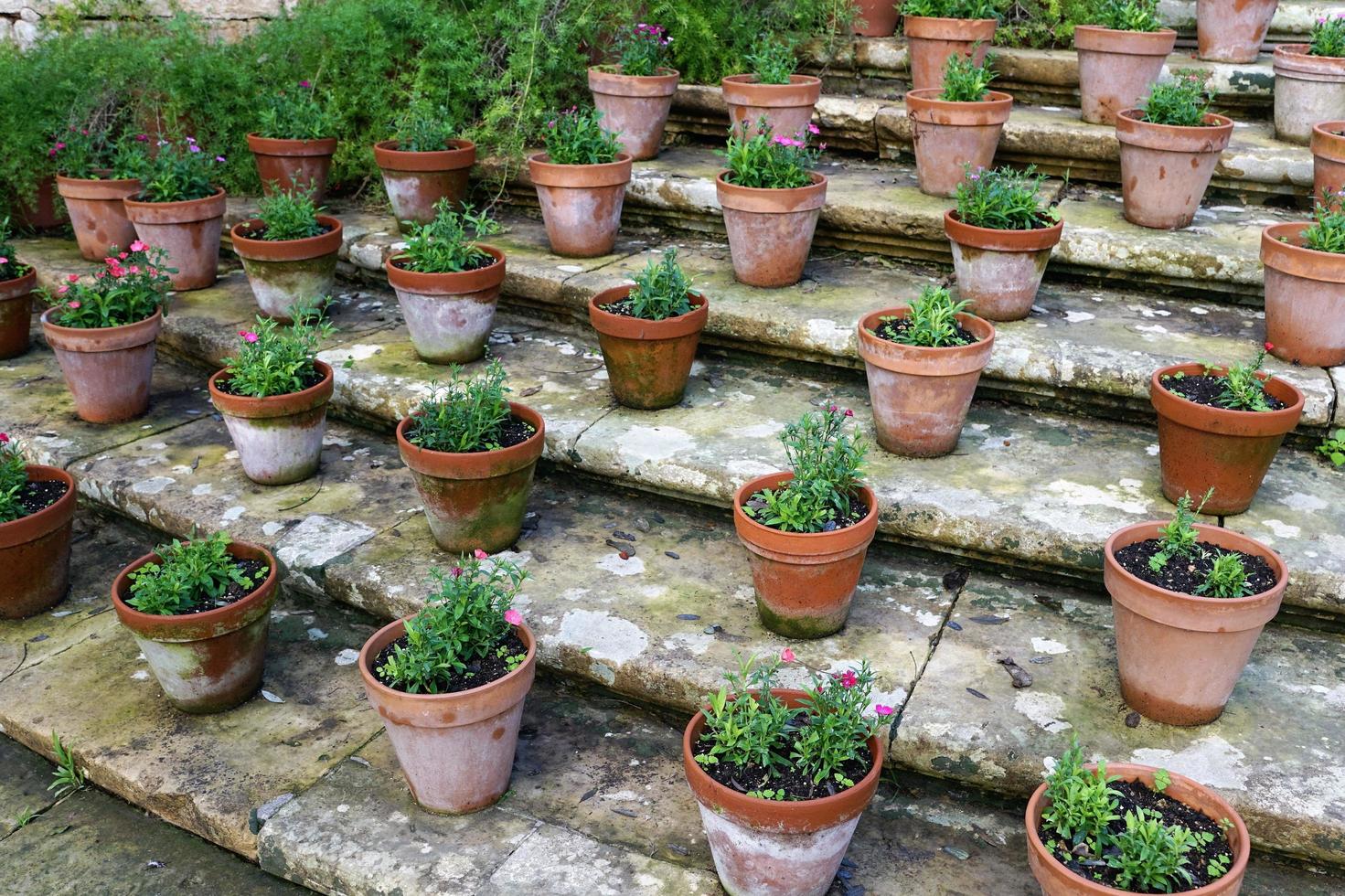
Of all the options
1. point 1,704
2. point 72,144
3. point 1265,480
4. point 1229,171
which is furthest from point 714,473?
point 72,144

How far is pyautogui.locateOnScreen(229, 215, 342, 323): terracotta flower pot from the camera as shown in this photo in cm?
455

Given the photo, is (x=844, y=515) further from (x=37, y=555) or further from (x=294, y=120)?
(x=294, y=120)

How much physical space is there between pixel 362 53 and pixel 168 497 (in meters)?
2.64

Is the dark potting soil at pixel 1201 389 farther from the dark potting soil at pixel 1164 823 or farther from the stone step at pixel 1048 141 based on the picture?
the stone step at pixel 1048 141

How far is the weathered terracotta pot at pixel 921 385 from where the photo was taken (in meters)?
3.40

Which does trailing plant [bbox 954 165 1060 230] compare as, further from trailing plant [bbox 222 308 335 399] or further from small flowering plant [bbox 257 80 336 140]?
small flowering plant [bbox 257 80 336 140]

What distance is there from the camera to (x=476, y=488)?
131 inches

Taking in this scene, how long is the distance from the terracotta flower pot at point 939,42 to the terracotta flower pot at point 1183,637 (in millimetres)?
2964

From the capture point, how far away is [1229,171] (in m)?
4.74

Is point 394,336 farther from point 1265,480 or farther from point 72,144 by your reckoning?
point 1265,480

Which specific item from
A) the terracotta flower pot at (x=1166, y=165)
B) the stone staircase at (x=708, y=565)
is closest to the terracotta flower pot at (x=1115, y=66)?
the stone staircase at (x=708, y=565)

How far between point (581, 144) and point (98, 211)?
2318mm

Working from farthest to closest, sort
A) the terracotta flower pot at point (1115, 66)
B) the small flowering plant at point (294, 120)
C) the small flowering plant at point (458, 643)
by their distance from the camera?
the small flowering plant at point (294, 120)
the terracotta flower pot at point (1115, 66)
the small flowering plant at point (458, 643)

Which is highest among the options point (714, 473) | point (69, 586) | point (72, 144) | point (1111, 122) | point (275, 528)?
point (1111, 122)
